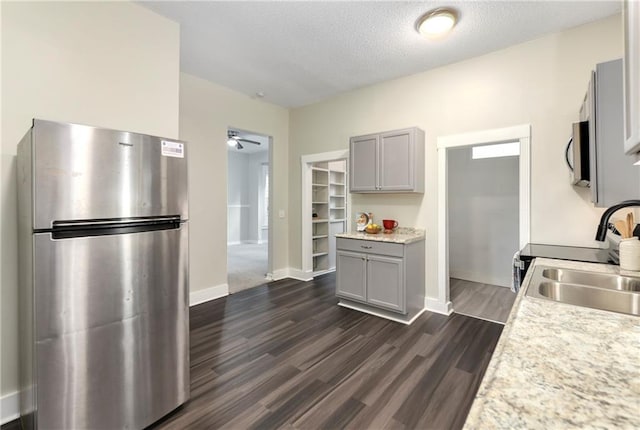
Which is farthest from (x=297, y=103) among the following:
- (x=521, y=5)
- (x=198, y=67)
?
(x=521, y=5)

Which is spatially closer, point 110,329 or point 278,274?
point 110,329

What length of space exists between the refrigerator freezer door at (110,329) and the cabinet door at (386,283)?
2063 millimetres

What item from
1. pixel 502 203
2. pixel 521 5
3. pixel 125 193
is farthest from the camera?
pixel 502 203

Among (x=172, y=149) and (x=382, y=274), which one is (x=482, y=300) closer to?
(x=382, y=274)

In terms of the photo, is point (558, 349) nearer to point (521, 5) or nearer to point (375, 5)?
point (375, 5)

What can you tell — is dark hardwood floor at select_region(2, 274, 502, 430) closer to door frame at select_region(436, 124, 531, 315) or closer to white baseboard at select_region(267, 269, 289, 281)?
door frame at select_region(436, 124, 531, 315)

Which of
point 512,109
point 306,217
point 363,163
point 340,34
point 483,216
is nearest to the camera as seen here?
point 340,34

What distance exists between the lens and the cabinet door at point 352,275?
131 inches

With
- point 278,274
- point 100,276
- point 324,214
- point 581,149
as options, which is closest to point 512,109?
point 581,149

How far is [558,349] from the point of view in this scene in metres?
0.81

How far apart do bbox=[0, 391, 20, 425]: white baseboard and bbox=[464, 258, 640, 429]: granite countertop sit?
260 centimetres

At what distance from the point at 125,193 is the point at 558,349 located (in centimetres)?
194

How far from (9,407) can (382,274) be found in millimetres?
3034

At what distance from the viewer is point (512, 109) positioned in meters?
2.86
